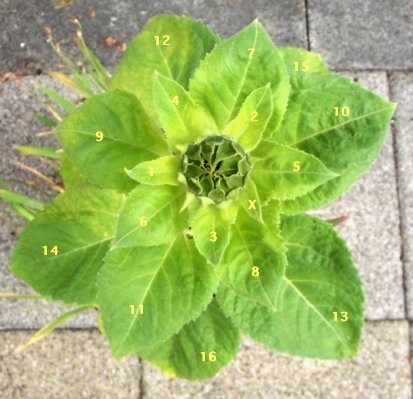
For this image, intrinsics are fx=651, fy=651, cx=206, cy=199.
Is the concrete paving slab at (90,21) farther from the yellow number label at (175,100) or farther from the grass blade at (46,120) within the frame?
the yellow number label at (175,100)

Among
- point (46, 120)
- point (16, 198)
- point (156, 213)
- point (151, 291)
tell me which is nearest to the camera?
point (156, 213)

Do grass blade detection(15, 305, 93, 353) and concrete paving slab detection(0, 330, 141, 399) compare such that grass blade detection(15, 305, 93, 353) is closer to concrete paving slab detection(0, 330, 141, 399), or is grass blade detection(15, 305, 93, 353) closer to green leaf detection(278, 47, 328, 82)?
concrete paving slab detection(0, 330, 141, 399)

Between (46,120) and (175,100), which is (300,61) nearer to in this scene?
(175,100)

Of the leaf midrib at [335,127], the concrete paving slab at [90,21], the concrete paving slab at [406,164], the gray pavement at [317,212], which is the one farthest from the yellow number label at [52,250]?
the concrete paving slab at [406,164]

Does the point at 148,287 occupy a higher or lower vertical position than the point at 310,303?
higher

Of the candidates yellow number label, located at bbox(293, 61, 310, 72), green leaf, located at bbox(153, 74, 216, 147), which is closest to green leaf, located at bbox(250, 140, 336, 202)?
green leaf, located at bbox(153, 74, 216, 147)

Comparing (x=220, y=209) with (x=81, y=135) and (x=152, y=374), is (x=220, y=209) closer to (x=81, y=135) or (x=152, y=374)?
(x=81, y=135)

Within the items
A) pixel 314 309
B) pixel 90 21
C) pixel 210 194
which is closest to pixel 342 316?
pixel 314 309

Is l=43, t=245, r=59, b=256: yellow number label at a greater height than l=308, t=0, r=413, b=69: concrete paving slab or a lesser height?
greater
